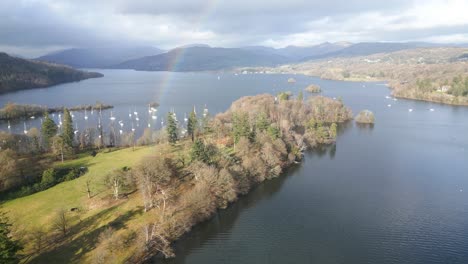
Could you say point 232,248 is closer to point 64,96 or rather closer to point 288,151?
point 288,151

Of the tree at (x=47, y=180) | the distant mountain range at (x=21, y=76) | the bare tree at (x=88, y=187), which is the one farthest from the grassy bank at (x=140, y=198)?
the distant mountain range at (x=21, y=76)

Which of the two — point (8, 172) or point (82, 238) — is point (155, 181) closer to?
point (82, 238)

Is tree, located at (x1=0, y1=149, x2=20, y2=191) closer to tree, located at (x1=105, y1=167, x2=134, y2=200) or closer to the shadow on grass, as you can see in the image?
tree, located at (x1=105, y1=167, x2=134, y2=200)

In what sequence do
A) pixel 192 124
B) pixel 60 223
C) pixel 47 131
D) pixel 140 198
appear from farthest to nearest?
1. pixel 192 124
2. pixel 47 131
3. pixel 140 198
4. pixel 60 223

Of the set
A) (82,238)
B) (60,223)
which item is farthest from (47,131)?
(82,238)

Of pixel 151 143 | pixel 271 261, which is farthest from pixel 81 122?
pixel 271 261

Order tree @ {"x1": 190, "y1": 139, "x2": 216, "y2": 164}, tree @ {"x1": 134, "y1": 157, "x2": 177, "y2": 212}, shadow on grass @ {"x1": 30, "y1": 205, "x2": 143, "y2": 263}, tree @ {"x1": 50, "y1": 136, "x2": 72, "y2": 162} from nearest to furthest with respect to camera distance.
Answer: shadow on grass @ {"x1": 30, "y1": 205, "x2": 143, "y2": 263}
tree @ {"x1": 134, "y1": 157, "x2": 177, "y2": 212}
tree @ {"x1": 190, "y1": 139, "x2": 216, "y2": 164}
tree @ {"x1": 50, "y1": 136, "x2": 72, "y2": 162}

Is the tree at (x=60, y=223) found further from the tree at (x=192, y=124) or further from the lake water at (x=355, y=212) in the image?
the tree at (x=192, y=124)

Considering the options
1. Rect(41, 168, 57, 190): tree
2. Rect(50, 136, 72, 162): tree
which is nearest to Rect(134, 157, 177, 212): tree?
Rect(41, 168, 57, 190): tree

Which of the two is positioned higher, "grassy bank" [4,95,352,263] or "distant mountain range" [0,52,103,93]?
"distant mountain range" [0,52,103,93]
